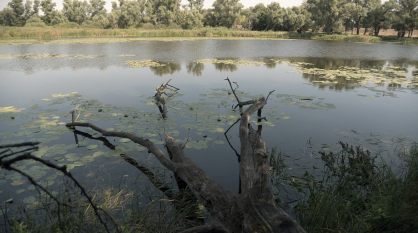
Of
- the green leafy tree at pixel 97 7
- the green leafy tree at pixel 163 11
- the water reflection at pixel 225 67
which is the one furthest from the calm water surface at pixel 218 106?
the green leafy tree at pixel 97 7

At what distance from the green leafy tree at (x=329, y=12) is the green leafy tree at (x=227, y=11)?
1140 cm

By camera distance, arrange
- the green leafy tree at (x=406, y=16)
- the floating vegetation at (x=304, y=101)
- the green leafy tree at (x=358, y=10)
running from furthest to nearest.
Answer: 1. the green leafy tree at (x=358, y=10)
2. the green leafy tree at (x=406, y=16)
3. the floating vegetation at (x=304, y=101)

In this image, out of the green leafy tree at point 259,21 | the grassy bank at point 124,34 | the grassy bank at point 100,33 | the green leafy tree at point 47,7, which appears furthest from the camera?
the green leafy tree at point 47,7

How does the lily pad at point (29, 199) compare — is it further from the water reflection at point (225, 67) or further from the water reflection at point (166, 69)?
the water reflection at point (225, 67)

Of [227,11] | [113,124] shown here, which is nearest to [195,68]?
[113,124]

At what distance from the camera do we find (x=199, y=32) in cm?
2881

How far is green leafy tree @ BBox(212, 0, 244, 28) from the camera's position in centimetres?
3962

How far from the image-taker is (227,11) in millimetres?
39969

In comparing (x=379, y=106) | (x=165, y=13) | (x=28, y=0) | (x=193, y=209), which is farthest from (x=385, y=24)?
(x=28, y=0)

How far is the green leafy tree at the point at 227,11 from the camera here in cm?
3962

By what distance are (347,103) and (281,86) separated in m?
1.82

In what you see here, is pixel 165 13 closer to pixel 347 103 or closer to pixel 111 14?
pixel 111 14

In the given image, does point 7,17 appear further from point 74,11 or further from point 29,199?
point 29,199

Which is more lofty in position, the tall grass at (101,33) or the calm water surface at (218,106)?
the tall grass at (101,33)
